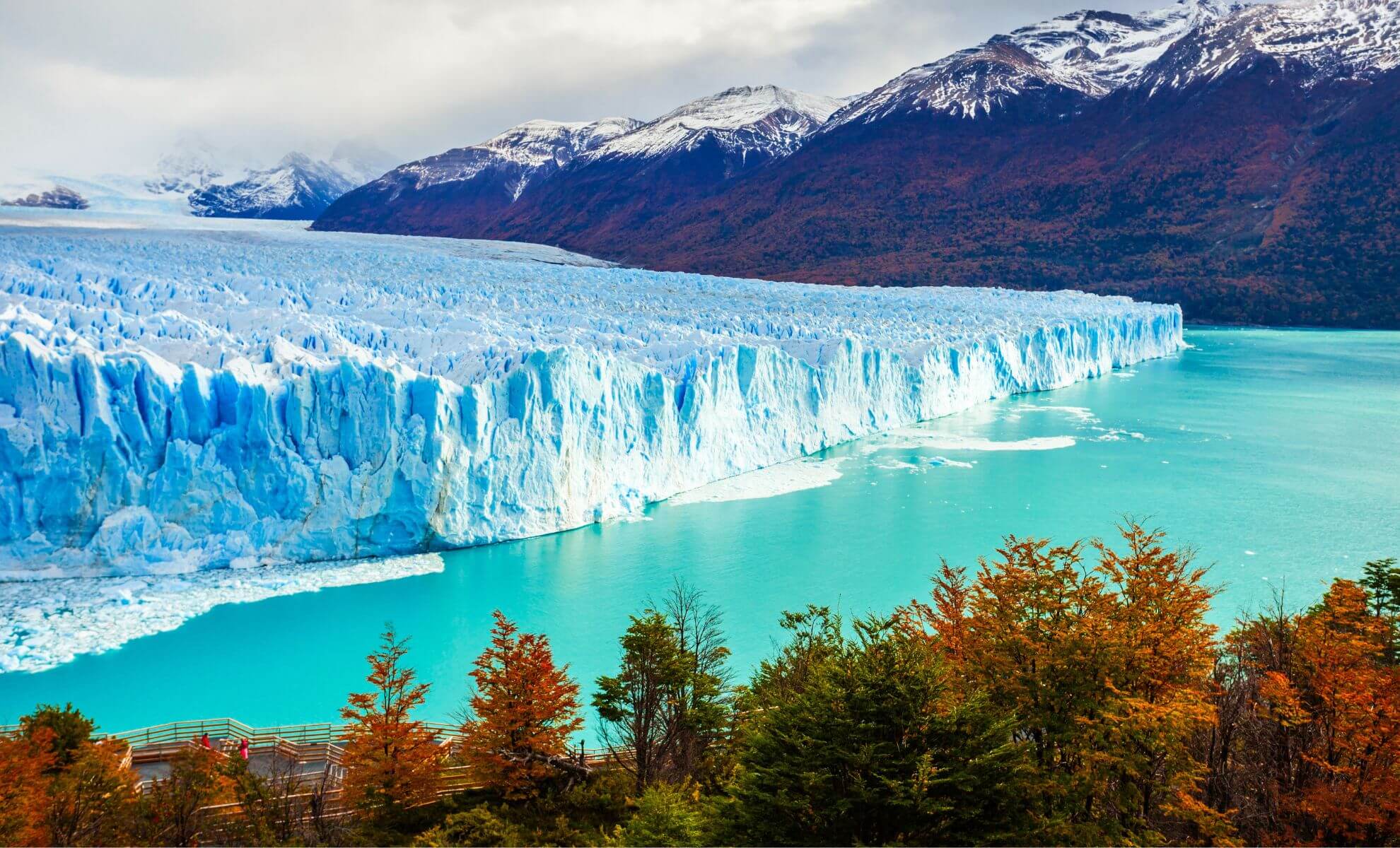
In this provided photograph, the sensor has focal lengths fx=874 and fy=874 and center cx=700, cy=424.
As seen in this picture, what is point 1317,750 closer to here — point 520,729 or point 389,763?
point 520,729

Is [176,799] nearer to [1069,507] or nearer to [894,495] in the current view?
[894,495]

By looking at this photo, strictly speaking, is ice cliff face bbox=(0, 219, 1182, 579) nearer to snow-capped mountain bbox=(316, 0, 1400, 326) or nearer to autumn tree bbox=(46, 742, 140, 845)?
autumn tree bbox=(46, 742, 140, 845)

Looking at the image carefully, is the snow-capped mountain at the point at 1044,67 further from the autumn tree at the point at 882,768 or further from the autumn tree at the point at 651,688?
the autumn tree at the point at 882,768

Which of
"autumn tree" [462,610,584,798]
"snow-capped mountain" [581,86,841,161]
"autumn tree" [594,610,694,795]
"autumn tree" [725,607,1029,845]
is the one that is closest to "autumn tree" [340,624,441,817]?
"autumn tree" [462,610,584,798]

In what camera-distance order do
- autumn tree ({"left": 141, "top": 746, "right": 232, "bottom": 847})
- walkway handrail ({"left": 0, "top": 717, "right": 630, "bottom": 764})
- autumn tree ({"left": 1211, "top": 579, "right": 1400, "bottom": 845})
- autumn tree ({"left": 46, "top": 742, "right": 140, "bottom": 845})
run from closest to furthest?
autumn tree ({"left": 1211, "top": 579, "right": 1400, "bottom": 845}) < autumn tree ({"left": 46, "top": 742, "right": 140, "bottom": 845}) < autumn tree ({"left": 141, "top": 746, "right": 232, "bottom": 847}) < walkway handrail ({"left": 0, "top": 717, "right": 630, "bottom": 764})

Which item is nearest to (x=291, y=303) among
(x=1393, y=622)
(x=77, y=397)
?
(x=77, y=397)

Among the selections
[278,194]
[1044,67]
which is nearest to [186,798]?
[1044,67]

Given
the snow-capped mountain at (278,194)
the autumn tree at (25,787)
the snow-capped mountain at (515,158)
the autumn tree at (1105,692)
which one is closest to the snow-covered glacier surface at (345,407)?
the autumn tree at (25,787)
